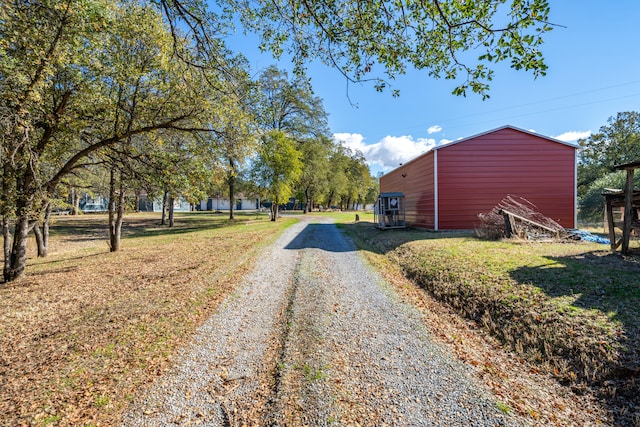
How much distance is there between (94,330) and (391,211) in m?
13.1

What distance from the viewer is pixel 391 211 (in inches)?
580

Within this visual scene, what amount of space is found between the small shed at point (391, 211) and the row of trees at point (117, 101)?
819 cm

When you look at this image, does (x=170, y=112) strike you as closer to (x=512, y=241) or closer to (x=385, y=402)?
(x=385, y=402)

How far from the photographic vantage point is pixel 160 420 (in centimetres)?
218

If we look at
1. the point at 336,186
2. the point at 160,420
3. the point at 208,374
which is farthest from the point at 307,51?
the point at 336,186

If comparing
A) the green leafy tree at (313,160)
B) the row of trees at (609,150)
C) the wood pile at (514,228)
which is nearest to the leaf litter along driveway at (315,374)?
the wood pile at (514,228)

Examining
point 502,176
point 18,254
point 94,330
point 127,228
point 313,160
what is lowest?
point 94,330

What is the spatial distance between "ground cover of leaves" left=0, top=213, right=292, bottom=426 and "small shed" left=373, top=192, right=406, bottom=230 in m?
8.79

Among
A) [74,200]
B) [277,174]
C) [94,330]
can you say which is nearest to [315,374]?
Answer: [94,330]

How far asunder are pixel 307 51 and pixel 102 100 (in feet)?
16.7

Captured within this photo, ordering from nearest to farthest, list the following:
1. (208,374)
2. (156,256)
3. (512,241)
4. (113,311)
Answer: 1. (208,374)
2. (113,311)
3. (512,241)
4. (156,256)

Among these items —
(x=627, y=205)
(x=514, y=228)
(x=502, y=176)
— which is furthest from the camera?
(x=502, y=176)

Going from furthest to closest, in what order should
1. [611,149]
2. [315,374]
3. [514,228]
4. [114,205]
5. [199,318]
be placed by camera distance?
[611,149]
[114,205]
[514,228]
[199,318]
[315,374]

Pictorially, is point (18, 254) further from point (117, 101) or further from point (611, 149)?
point (611, 149)
